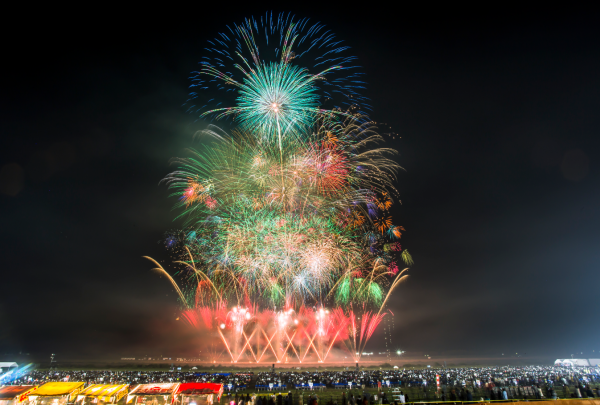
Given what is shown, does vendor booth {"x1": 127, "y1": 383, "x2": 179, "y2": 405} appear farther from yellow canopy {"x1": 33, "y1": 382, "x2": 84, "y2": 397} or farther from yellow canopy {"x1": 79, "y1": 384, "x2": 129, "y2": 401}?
yellow canopy {"x1": 33, "y1": 382, "x2": 84, "y2": 397}

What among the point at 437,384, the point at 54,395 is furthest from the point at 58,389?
the point at 437,384

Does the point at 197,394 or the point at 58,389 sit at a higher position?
the point at 58,389

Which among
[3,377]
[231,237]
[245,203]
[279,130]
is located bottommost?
[3,377]

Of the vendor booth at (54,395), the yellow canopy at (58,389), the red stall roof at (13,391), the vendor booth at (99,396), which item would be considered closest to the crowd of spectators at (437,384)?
the vendor booth at (99,396)

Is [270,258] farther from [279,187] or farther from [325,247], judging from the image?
[279,187]

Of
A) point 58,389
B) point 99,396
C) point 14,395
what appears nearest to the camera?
point 14,395

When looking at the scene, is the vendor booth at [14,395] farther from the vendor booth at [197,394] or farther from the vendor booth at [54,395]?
the vendor booth at [197,394]

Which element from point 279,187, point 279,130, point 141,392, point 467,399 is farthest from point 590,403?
point 141,392

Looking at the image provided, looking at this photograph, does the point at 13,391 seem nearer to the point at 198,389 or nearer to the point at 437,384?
the point at 198,389
